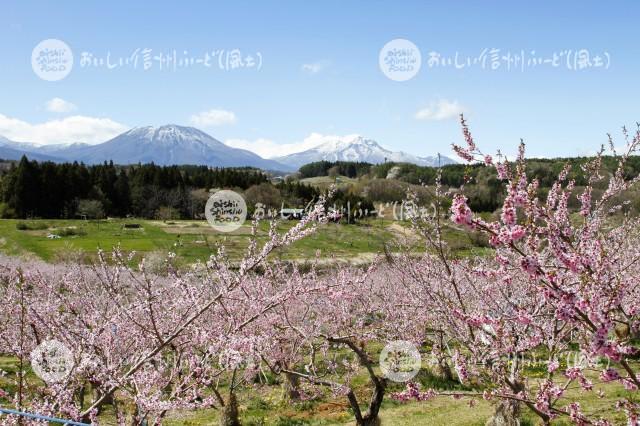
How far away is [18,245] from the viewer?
52.2m
